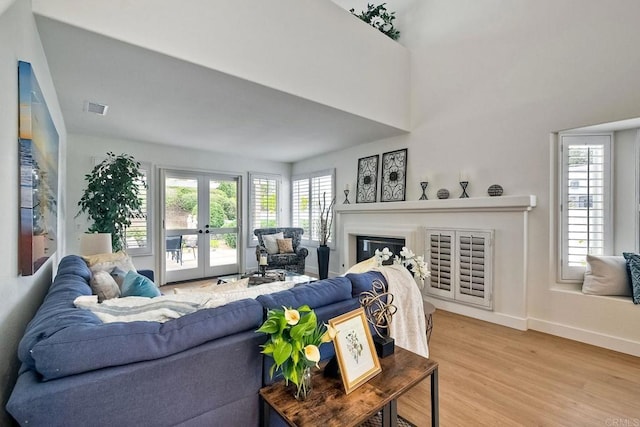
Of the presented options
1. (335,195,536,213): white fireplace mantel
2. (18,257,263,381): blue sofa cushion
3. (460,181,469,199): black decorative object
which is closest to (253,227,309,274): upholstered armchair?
(335,195,536,213): white fireplace mantel

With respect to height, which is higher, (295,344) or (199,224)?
(199,224)

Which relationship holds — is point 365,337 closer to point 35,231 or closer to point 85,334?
point 85,334

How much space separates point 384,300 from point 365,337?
0.69 m

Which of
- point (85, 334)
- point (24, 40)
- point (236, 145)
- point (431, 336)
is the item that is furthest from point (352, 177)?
point (85, 334)

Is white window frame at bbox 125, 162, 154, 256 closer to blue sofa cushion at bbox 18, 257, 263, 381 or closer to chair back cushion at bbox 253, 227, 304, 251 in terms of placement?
chair back cushion at bbox 253, 227, 304, 251

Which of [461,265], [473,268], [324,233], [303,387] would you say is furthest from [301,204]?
[303,387]

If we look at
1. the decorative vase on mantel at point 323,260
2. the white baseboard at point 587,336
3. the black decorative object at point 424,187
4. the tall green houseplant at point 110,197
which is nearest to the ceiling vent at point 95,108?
the tall green houseplant at point 110,197

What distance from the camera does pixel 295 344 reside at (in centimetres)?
109

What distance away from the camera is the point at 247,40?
104 inches

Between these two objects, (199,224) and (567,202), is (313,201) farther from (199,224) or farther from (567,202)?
(567,202)

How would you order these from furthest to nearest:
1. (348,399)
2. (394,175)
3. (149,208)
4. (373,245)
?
(149,208) < (373,245) < (394,175) < (348,399)

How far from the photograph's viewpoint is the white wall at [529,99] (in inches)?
107

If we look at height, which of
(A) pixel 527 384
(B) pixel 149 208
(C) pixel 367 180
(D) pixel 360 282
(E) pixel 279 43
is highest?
(E) pixel 279 43

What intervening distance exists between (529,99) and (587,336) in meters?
2.48
